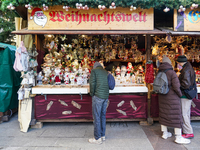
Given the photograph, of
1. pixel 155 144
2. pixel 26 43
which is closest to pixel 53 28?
pixel 26 43

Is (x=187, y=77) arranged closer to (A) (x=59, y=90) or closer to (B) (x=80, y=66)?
(B) (x=80, y=66)

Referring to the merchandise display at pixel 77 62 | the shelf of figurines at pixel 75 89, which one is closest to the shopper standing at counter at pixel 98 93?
the shelf of figurines at pixel 75 89

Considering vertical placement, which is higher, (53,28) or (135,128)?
(53,28)

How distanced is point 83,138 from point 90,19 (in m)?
2.98

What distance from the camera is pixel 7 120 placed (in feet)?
14.7

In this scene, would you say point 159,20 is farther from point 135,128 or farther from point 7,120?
point 7,120

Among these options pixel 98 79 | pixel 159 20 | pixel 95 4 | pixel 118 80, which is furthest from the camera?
pixel 159 20

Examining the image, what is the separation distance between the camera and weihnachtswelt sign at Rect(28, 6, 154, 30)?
11.6 feet

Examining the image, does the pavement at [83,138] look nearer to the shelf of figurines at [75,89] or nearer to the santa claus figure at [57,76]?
the shelf of figurines at [75,89]

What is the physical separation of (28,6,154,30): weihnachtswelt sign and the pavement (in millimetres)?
2724

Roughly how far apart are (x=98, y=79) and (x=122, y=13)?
75.3 inches

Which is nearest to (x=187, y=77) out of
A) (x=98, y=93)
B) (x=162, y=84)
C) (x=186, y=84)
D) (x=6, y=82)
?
(x=186, y=84)

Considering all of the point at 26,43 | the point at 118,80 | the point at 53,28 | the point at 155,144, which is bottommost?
the point at 155,144

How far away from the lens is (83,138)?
11.1 feet
